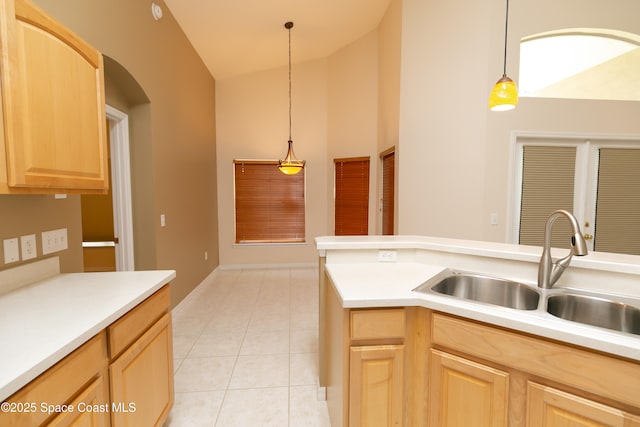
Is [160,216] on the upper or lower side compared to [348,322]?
upper

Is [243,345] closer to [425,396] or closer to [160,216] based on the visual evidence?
[160,216]

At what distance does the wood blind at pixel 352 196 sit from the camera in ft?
15.8

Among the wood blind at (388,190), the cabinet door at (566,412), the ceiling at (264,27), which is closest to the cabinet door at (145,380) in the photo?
the cabinet door at (566,412)

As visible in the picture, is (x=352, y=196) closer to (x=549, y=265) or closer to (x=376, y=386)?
(x=549, y=265)

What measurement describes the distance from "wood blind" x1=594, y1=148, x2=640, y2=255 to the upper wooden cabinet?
15.2ft

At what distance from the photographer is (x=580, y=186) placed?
323 cm

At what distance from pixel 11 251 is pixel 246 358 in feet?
5.73

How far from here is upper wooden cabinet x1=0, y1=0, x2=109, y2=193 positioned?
1.04 metres

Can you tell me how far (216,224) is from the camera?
204 inches

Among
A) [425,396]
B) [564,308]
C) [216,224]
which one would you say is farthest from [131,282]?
[216,224]

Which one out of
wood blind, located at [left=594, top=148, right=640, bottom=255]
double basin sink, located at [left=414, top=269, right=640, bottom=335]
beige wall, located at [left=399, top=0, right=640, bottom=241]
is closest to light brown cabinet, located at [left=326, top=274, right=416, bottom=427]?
double basin sink, located at [left=414, top=269, right=640, bottom=335]

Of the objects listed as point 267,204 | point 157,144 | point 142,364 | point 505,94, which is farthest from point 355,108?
point 142,364

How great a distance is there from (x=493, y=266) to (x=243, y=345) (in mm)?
2214

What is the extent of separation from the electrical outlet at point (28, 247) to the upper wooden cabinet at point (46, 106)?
17.0 inches
